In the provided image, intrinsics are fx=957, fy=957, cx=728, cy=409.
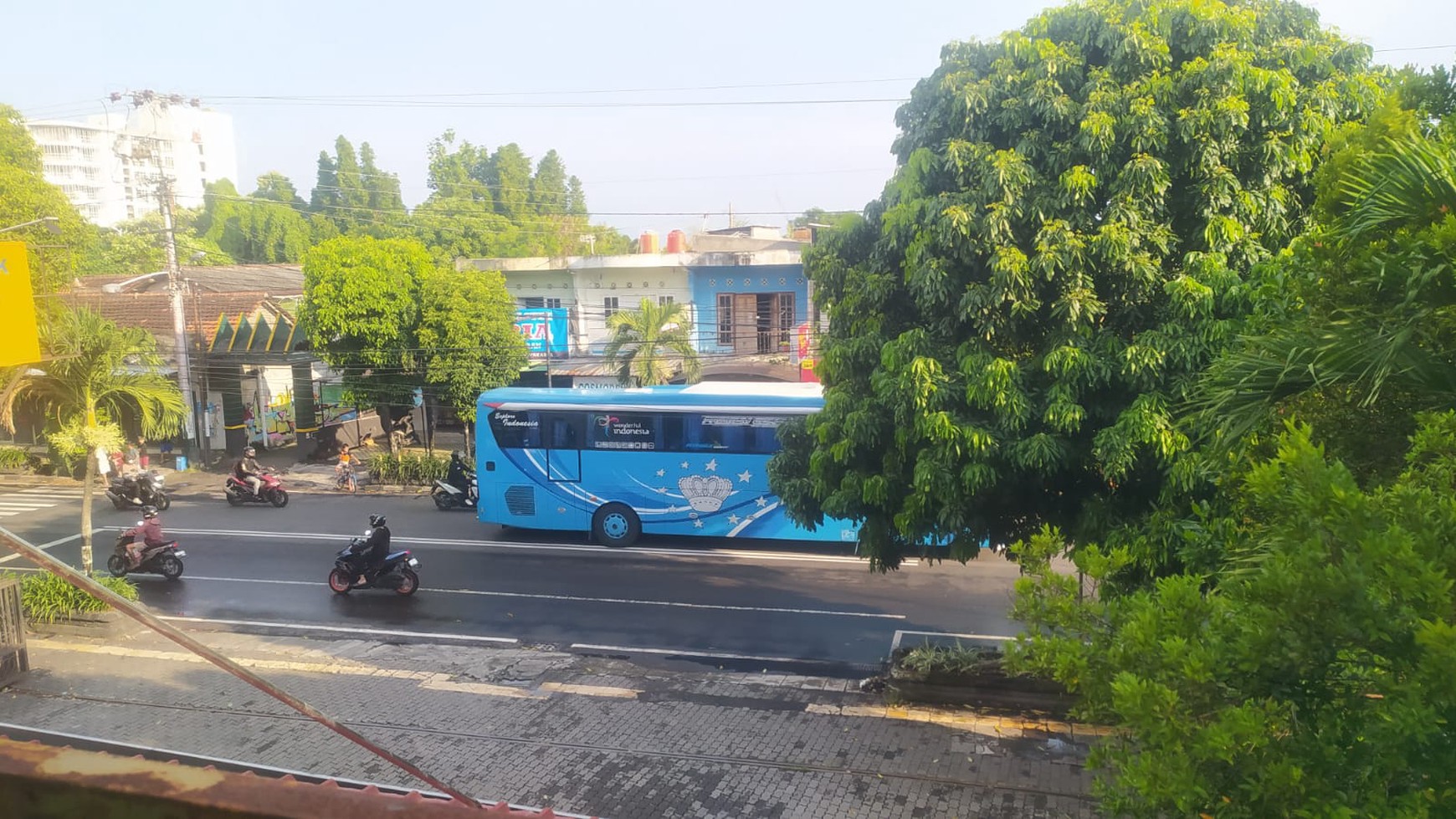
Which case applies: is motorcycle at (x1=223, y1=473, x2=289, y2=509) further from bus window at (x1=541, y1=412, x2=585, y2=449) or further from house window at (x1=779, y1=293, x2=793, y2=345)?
house window at (x1=779, y1=293, x2=793, y2=345)

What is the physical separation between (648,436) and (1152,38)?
932 cm

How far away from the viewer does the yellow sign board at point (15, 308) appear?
8.74 m

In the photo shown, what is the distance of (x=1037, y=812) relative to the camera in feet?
19.9

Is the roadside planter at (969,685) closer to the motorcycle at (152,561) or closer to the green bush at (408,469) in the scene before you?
the motorcycle at (152,561)

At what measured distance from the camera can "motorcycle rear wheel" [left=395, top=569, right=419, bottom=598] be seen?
12.1 metres

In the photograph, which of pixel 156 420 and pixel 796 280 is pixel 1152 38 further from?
pixel 796 280

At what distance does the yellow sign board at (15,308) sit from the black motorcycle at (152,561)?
469 centimetres

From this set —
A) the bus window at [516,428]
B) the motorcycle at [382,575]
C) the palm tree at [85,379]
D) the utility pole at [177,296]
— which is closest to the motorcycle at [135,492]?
the utility pole at [177,296]

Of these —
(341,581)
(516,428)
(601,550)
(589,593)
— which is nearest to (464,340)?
(516,428)

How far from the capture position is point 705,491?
14617 mm

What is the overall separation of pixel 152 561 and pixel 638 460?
6753mm

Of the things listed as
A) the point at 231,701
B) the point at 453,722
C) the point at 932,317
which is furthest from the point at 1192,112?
the point at 231,701

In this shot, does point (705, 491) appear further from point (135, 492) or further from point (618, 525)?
point (135, 492)

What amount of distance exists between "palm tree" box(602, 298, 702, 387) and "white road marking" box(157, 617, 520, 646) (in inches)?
410
